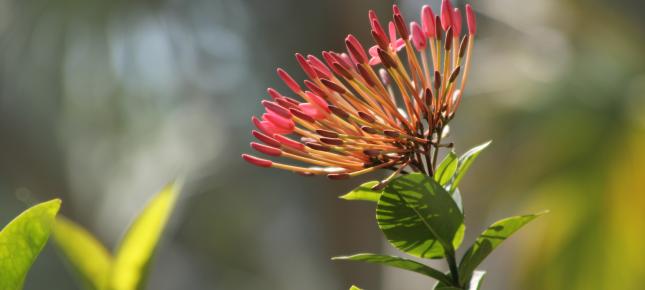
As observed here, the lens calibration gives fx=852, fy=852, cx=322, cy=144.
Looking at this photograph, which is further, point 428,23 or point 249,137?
point 249,137

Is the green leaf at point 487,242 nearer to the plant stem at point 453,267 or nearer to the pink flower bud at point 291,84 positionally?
the plant stem at point 453,267

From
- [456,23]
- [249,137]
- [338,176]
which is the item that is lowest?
[249,137]

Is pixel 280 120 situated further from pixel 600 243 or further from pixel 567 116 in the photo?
pixel 567 116

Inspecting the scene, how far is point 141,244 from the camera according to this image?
0.60 m

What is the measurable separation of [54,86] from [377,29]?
7.27m

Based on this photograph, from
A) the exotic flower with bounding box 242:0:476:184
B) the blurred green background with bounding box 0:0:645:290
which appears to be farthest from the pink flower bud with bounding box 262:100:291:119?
the blurred green background with bounding box 0:0:645:290

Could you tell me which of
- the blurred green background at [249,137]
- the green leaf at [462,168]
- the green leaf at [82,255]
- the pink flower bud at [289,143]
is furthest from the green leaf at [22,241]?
the blurred green background at [249,137]

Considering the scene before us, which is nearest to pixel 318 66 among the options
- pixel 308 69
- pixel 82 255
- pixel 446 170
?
pixel 308 69

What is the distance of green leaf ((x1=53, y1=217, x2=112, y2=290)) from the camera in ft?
1.97

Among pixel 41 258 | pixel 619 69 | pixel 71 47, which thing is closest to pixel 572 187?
pixel 619 69

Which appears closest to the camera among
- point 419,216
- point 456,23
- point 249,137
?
point 419,216

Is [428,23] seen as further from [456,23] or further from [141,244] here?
[141,244]

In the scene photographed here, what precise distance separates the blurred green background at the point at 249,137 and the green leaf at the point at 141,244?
3288 mm

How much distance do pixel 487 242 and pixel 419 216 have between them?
0.15 ft
